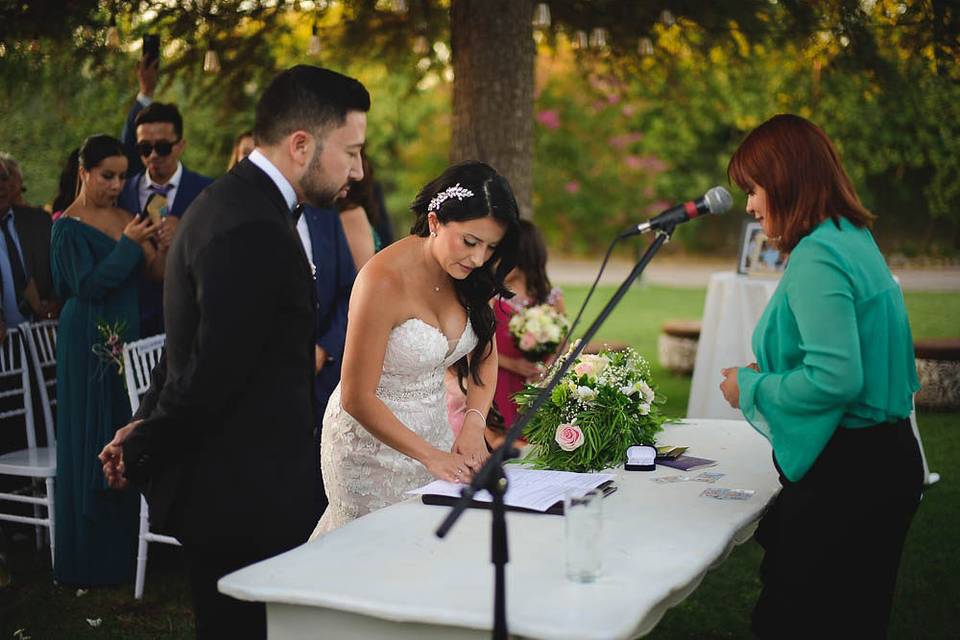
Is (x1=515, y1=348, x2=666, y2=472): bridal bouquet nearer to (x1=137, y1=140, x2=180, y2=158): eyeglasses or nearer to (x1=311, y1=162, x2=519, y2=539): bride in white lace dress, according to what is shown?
(x1=311, y1=162, x2=519, y2=539): bride in white lace dress

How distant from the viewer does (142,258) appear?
4.91m

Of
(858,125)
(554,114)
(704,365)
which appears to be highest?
(554,114)

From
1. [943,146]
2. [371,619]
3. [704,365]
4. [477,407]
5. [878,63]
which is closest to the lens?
[371,619]

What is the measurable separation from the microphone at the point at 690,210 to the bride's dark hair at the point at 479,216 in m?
0.89

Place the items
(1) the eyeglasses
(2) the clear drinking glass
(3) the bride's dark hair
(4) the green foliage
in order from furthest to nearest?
(4) the green foliage, (1) the eyeglasses, (3) the bride's dark hair, (2) the clear drinking glass

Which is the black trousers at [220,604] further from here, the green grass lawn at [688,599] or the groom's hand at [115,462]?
the green grass lawn at [688,599]

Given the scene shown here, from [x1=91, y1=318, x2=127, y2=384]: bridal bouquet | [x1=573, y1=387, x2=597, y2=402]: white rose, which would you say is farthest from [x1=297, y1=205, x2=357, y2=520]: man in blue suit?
[x1=573, y1=387, x2=597, y2=402]: white rose

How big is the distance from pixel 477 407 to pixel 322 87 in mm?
1558

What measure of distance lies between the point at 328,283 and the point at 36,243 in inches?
88.8

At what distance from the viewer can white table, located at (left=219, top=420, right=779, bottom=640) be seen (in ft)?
6.47

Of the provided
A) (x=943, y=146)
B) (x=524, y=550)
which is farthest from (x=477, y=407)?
(x=943, y=146)

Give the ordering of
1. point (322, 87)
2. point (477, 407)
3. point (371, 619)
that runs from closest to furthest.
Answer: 1. point (371, 619)
2. point (322, 87)
3. point (477, 407)

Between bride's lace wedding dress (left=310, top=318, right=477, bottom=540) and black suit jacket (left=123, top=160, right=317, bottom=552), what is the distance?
103 cm

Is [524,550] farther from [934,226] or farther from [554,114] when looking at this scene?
[554,114]
